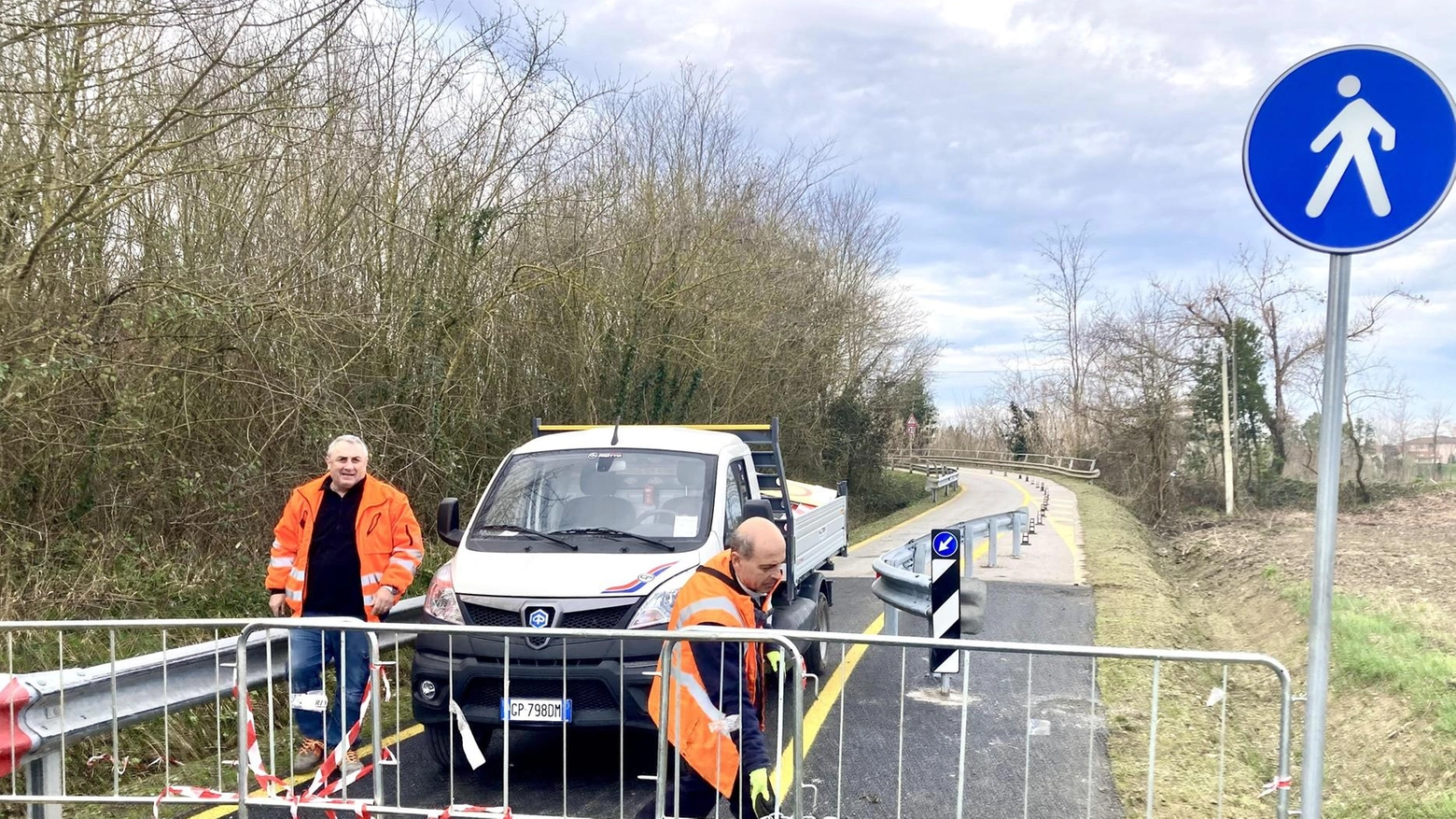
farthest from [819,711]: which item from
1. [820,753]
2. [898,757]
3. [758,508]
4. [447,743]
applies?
[447,743]

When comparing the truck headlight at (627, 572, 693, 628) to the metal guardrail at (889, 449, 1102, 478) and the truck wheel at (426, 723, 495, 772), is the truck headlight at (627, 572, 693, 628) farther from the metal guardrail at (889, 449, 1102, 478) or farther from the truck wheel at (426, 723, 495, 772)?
the metal guardrail at (889, 449, 1102, 478)

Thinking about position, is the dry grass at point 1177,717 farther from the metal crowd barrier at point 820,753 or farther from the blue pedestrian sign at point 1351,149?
the blue pedestrian sign at point 1351,149

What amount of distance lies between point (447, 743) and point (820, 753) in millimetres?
2240

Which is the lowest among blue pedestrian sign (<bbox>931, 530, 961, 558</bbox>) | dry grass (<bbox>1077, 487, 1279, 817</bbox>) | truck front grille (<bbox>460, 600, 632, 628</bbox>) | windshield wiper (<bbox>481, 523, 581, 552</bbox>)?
dry grass (<bbox>1077, 487, 1279, 817</bbox>)

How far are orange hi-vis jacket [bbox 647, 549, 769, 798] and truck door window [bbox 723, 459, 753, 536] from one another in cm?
246

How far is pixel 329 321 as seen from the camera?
1002 cm

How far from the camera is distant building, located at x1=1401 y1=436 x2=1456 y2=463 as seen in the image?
130 ft

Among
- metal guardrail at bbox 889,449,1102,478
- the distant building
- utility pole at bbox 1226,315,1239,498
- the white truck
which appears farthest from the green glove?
the distant building

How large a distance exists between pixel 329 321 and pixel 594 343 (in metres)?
5.93

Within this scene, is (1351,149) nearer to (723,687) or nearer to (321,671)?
(723,687)

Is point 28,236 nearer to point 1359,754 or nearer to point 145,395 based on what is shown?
point 145,395

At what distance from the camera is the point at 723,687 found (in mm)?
3867

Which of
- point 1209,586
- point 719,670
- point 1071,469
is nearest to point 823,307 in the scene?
point 1209,586

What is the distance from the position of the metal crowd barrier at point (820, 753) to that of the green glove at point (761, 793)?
0.14 metres
